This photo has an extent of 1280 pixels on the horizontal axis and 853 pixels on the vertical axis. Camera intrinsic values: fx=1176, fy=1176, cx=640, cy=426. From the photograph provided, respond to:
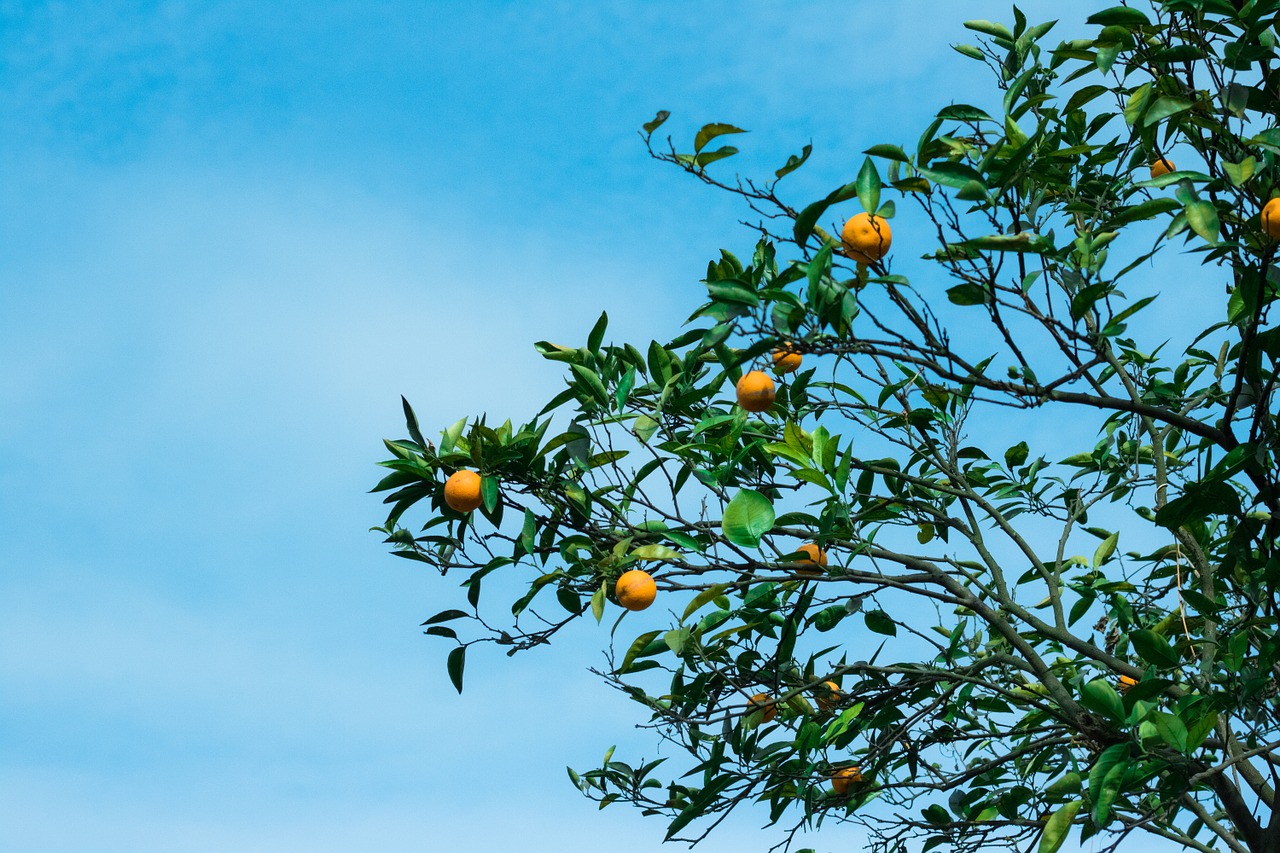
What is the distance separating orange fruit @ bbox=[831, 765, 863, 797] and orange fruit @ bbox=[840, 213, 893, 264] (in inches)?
61.6

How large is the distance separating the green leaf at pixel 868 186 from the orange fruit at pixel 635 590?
1.01 m

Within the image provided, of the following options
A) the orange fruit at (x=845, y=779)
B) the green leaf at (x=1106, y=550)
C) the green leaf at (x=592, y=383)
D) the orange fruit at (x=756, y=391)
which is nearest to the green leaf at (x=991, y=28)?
the orange fruit at (x=756, y=391)

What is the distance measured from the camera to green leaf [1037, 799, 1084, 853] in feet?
8.52

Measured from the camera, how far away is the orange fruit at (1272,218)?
8.60 ft

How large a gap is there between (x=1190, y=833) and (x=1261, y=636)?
1289 mm

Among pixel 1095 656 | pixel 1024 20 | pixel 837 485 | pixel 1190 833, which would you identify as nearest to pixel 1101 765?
pixel 837 485

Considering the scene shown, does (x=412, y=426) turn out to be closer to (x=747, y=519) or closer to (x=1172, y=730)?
(x=747, y=519)

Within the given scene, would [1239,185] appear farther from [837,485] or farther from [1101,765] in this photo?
[1101,765]

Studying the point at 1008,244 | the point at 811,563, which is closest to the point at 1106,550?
the point at 811,563

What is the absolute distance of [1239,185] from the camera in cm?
246

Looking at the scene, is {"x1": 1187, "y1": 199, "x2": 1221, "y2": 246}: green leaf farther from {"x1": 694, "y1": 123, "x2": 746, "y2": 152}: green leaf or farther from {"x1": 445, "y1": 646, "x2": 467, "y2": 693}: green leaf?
{"x1": 445, "y1": 646, "x2": 467, "y2": 693}: green leaf

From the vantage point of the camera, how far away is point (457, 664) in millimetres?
3098

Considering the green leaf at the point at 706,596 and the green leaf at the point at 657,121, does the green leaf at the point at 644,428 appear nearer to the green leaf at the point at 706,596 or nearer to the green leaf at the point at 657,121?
the green leaf at the point at 706,596

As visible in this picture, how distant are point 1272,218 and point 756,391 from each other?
48.0 inches
